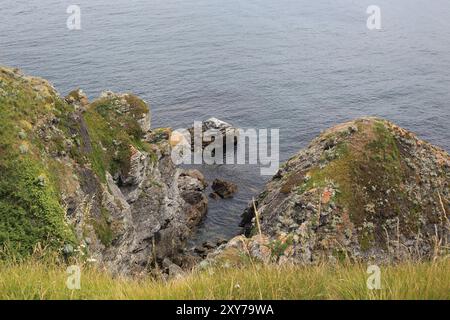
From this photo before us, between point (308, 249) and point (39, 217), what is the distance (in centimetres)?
1273

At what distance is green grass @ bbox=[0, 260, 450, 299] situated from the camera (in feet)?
22.6

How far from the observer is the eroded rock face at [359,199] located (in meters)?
23.0

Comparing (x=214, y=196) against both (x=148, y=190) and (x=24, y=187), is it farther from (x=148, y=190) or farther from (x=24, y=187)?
(x=24, y=187)

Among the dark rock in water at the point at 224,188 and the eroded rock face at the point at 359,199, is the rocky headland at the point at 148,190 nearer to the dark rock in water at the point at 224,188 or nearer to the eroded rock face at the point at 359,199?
the eroded rock face at the point at 359,199

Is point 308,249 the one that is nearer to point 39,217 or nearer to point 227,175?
point 39,217

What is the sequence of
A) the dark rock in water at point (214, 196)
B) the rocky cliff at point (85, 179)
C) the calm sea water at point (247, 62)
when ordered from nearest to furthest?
the rocky cliff at point (85, 179) < the dark rock in water at point (214, 196) < the calm sea water at point (247, 62)

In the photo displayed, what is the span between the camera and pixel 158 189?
107 feet

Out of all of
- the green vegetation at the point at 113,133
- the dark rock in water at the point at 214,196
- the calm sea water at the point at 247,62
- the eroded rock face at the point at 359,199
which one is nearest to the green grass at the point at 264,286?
the eroded rock face at the point at 359,199

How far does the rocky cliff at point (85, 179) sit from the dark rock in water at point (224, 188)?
825 cm

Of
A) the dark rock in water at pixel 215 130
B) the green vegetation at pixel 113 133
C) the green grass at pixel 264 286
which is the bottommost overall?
the dark rock in water at pixel 215 130

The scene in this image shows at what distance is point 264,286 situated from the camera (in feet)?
24.8

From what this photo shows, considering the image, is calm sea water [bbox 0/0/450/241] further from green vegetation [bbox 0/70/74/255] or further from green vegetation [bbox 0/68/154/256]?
green vegetation [bbox 0/70/74/255]

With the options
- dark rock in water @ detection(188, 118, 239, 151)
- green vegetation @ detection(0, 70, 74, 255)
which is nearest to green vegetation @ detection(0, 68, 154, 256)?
green vegetation @ detection(0, 70, 74, 255)

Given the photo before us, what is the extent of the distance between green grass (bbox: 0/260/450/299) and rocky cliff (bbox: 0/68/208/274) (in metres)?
2.47
